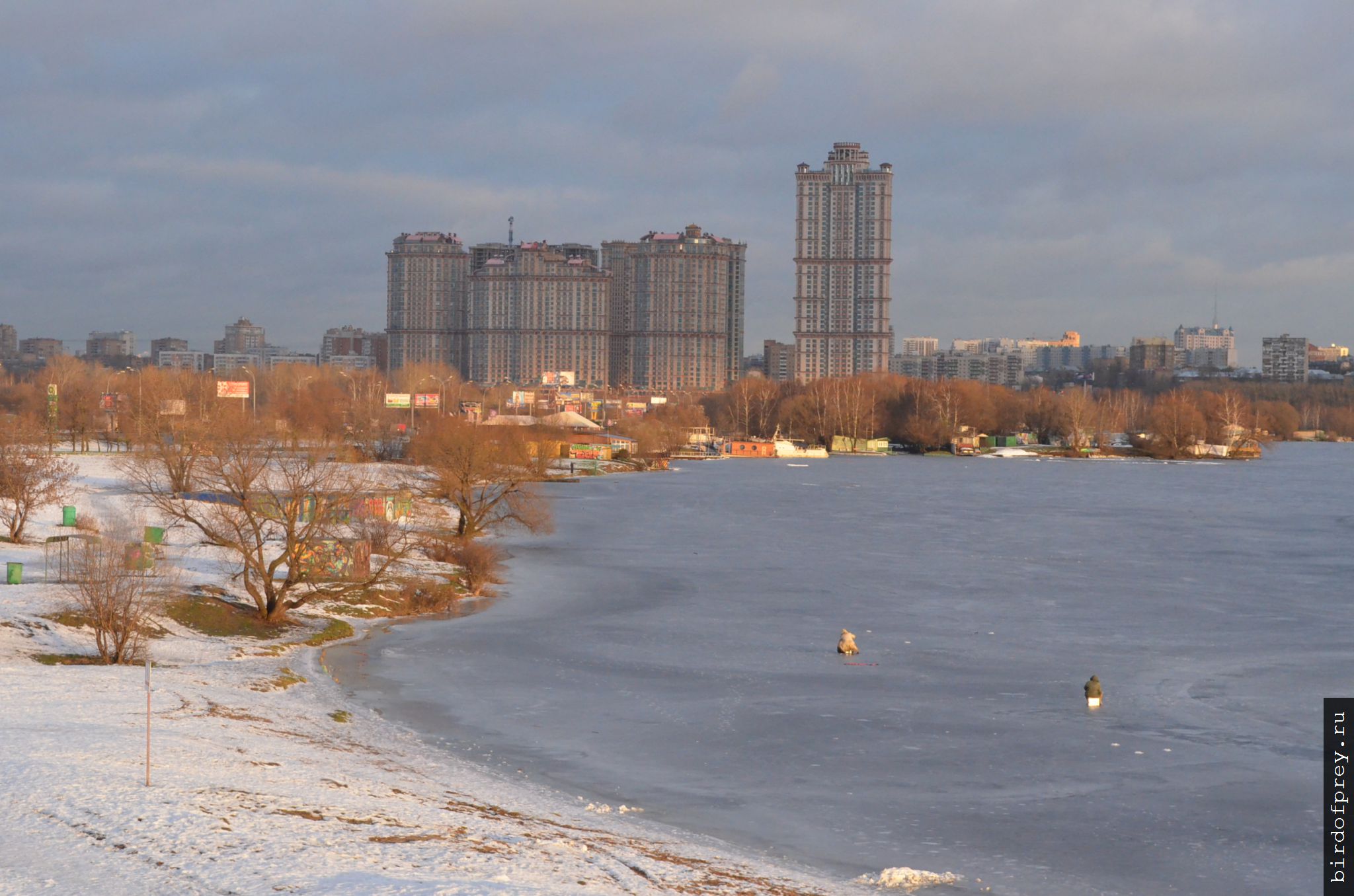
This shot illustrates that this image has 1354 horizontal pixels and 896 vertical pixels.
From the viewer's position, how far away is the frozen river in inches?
509

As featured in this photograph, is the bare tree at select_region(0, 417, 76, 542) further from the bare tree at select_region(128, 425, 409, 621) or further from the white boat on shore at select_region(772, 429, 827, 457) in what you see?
the white boat on shore at select_region(772, 429, 827, 457)

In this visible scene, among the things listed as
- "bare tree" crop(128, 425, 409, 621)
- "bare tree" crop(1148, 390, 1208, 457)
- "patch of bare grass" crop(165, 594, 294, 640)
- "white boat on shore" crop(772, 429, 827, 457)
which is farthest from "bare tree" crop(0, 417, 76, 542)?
"bare tree" crop(1148, 390, 1208, 457)

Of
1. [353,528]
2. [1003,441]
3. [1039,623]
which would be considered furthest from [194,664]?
[1003,441]

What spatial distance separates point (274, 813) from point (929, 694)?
10528 millimetres

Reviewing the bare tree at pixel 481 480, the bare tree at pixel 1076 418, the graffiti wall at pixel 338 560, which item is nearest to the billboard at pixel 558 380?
the bare tree at pixel 1076 418

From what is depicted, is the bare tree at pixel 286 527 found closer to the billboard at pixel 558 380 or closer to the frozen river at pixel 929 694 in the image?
the frozen river at pixel 929 694

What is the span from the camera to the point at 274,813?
11.2 metres

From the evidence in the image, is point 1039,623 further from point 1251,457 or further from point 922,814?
point 1251,457

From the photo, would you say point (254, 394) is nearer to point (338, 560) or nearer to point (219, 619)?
point (338, 560)

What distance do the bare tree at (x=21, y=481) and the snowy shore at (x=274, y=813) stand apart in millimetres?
14284

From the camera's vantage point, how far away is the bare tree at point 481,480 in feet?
118

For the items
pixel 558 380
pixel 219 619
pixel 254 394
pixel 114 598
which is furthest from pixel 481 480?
pixel 558 380

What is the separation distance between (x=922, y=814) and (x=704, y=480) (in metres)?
59.3

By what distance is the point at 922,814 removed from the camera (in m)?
13.5
